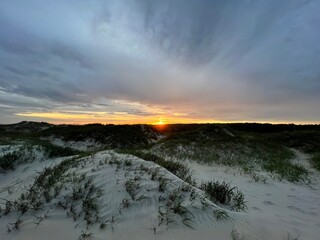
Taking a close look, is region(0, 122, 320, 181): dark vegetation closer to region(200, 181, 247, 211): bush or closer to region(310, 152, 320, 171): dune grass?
region(310, 152, 320, 171): dune grass

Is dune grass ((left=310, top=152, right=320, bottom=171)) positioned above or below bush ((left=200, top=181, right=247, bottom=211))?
below

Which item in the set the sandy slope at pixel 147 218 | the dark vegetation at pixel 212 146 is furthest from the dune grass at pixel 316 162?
the sandy slope at pixel 147 218

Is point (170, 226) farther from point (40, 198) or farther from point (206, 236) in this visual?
point (40, 198)

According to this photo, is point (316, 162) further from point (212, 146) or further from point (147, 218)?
point (147, 218)

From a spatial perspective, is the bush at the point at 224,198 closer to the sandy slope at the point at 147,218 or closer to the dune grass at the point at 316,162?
the sandy slope at the point at 147,218

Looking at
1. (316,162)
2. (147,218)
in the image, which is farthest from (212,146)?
(147,218)

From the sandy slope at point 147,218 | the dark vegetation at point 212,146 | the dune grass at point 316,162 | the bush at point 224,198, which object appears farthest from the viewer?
the dune grass at point 316,162

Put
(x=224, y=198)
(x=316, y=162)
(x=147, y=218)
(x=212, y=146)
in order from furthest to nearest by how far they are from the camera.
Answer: (x=212, y=146) → (x=316, y=162) → (x=224, y=198) → (x=147, y=218)

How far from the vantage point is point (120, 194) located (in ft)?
18.1

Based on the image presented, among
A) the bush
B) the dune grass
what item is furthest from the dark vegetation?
the bush

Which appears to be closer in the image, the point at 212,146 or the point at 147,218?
the point at 147,218

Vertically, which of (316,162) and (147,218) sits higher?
(147,218)

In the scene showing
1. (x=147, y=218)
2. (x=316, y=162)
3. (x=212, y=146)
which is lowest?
(x=316, y=162)

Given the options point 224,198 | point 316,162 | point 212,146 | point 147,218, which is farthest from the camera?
point 212,146
